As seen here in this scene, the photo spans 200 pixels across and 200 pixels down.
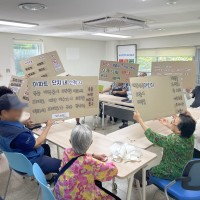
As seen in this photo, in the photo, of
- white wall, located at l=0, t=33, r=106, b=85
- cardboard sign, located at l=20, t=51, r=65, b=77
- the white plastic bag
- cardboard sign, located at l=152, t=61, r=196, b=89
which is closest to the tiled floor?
the white plastic bag

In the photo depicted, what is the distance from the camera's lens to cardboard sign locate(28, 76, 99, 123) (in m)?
1.89

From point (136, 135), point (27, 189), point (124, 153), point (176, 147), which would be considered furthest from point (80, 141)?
point (27, 189)

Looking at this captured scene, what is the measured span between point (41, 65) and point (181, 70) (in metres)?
2.00

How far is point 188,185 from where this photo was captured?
1.51 metres

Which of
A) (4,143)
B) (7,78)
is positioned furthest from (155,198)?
(7,78)

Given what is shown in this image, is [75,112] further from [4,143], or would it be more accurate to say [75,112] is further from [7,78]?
[7,78]

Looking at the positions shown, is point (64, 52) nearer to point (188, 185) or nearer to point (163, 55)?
point (163, 55)

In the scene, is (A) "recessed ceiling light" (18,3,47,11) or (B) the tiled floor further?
(A) "recessed ceiling light" (18,3,47,11)

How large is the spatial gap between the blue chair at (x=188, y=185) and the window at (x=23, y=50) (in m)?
5.17

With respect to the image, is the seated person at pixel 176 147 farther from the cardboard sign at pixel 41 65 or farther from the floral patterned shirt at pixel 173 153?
the cardboard sign at pixel 41 65

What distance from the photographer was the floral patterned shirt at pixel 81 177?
118 centimetres

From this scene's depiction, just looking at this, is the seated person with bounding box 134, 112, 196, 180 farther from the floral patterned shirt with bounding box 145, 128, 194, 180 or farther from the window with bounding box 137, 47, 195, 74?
the window with bounding box 137, 47, 195, 74

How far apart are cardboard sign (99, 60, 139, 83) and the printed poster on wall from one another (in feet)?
14.0

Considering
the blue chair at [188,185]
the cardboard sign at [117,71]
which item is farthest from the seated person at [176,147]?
the cardboard sign at [117,71]
